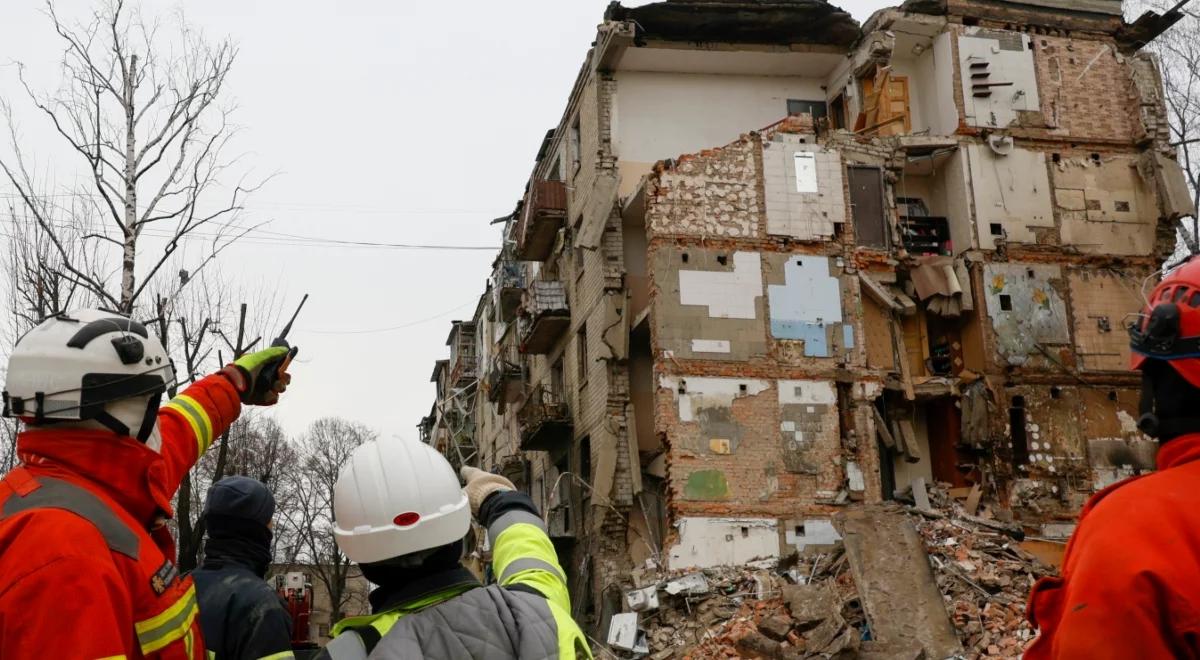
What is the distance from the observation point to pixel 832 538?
2205cm

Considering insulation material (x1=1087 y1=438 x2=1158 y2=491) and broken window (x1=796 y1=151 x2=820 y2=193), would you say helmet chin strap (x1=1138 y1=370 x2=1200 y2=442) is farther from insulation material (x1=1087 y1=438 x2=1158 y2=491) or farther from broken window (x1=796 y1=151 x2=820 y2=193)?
insulation material (x1=1087 y1=438 x2=1158 y2=491)

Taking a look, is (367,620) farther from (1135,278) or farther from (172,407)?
(1135,278)

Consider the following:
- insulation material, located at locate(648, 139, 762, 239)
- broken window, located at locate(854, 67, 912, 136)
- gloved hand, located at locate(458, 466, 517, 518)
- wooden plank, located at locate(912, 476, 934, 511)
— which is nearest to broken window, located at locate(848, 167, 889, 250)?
broken window, located at locate(854, 67, 912, 136)

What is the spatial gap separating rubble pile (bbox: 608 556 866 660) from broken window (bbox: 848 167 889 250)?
7681 millimetres

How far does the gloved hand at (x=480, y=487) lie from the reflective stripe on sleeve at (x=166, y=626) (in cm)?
82

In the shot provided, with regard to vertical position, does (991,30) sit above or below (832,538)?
above

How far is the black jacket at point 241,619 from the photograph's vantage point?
3.93 metres

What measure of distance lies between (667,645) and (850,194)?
1134cm

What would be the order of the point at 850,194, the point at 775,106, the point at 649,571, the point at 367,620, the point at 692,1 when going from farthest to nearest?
the point at 775,106 → the point at 692,1 → the point at 850,194 → the point at 649,571 → the point at 367,620

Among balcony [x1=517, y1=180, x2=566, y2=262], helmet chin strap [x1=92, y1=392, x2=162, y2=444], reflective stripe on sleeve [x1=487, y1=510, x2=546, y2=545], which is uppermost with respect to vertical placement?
balcony [x1=517, y1=180, x2=566, y2=262]

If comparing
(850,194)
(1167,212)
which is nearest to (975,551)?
(850,194)

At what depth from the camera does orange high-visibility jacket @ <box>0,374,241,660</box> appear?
2373 millimetres

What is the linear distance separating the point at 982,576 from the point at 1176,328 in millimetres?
17112

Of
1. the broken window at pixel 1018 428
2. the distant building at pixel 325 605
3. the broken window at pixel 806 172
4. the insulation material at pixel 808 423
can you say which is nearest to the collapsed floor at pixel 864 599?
the broken window at pixel 1018 428
